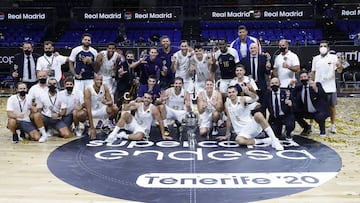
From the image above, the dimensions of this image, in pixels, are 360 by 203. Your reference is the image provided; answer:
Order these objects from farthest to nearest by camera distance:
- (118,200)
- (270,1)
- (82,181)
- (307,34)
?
(270,1) → (307,34) → (82,181) → (118,200)

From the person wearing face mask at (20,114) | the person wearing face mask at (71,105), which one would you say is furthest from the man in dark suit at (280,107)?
the person wearing face mask at (20,114)

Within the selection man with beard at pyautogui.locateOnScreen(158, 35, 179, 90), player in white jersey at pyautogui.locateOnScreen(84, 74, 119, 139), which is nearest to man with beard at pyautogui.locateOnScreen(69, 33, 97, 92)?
player in white jersey at pyautogui.locateOnScreen(84, 74, 119, 139)

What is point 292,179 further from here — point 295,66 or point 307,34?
point 307,34

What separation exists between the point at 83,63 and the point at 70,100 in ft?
2.57

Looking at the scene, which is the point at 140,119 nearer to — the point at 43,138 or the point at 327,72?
the point at 43,138

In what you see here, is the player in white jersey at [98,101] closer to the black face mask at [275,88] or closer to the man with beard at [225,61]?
the man with beard at [225,61]

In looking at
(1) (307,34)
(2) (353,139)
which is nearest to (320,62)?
(2) (353,139)

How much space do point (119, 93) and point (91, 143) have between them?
Answer: 5.56ft

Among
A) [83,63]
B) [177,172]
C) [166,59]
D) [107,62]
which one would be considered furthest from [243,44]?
[177,172]

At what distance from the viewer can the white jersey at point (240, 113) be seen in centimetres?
Answer: 685

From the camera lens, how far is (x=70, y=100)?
24.8 ft

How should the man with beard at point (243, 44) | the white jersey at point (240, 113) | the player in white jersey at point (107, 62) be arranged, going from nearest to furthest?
the white jersey at point (240, 113)
the man with beard at point (243, 44)
the player in white jersey at point (107, 62)

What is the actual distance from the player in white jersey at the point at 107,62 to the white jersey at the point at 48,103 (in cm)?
105

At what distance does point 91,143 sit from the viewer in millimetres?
7020
